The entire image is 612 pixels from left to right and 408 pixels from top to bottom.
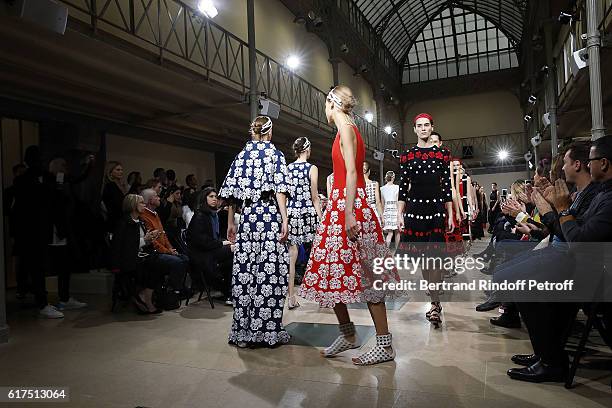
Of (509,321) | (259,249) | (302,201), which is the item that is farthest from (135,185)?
(509,321)

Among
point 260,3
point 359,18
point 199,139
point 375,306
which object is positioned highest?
point 359,18

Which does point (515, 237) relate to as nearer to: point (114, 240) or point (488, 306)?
point (488, 306)

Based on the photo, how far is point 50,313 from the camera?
4.45 metres

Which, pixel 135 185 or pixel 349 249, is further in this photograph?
pixel 135 185

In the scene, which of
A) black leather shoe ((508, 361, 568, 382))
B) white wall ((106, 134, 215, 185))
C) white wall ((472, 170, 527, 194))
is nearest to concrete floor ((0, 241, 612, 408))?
black leather shoe ((508, 361, 568, 382))

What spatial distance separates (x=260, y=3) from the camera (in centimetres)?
1134

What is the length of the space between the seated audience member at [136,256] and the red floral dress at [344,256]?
7.53 feet

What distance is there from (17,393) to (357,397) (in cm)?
189

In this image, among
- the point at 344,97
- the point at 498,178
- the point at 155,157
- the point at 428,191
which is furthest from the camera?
the point at 498,178

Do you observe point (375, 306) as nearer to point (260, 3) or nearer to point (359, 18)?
point (260, 3)

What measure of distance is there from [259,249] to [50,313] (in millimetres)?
2540

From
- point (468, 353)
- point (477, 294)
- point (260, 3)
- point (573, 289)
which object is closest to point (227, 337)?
point (468, 353)

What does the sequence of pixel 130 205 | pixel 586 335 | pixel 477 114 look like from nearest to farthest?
pixel 586 335 → pixel 130 205 → pixel 477 114

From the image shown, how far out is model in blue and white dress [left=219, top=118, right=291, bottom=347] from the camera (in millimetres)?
3309
